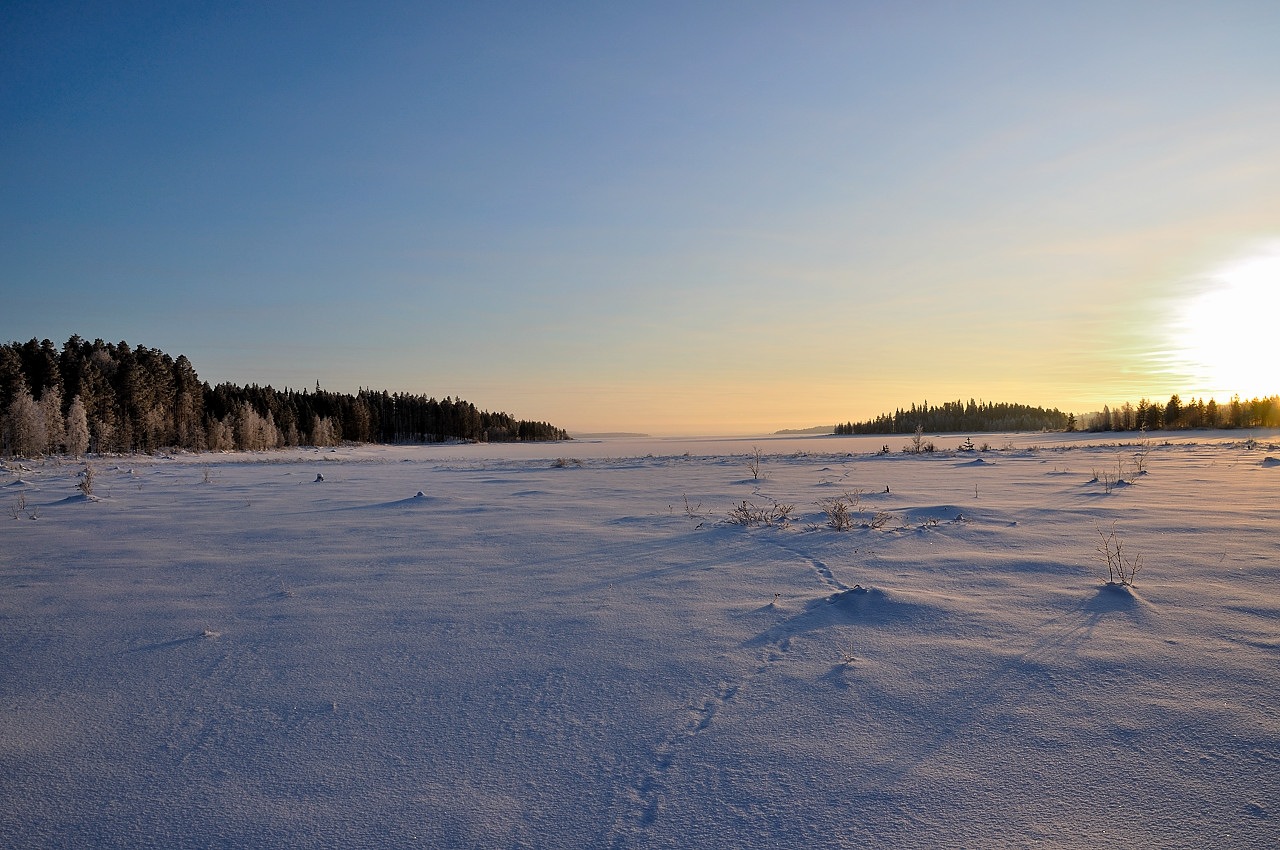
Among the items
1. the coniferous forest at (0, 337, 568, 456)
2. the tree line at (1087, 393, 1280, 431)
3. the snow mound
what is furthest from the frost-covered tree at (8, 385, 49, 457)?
the tree line at (1087, 393, 1280, 431)

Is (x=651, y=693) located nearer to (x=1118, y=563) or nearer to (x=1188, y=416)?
(x=1118, y=563)

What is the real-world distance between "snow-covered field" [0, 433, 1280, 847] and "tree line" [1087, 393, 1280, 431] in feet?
146

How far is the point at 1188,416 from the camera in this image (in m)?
42.4

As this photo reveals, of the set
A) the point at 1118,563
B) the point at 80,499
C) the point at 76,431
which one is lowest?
the point at 1118,563

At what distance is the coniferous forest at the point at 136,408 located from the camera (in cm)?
3944

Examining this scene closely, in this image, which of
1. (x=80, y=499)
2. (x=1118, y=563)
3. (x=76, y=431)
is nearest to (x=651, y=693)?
(x=1118, y=563)

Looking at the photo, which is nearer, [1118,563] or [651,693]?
[651,693]

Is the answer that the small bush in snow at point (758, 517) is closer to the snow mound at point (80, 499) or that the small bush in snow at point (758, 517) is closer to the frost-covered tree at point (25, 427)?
the snow mound at point (80, 499)

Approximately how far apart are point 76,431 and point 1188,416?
7712 centimetres

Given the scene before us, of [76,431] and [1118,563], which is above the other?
[76,431]

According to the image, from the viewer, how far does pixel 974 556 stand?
541 cm

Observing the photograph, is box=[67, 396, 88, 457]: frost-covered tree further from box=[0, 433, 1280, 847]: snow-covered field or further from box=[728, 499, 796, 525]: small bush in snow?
box=[728, 499, 796, 525]: small bush in snow

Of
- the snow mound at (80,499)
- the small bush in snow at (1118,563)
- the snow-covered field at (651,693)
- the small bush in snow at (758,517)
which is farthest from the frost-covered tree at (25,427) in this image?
the small bush in snow at (1118,563)

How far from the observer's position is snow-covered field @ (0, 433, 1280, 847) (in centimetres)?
199
